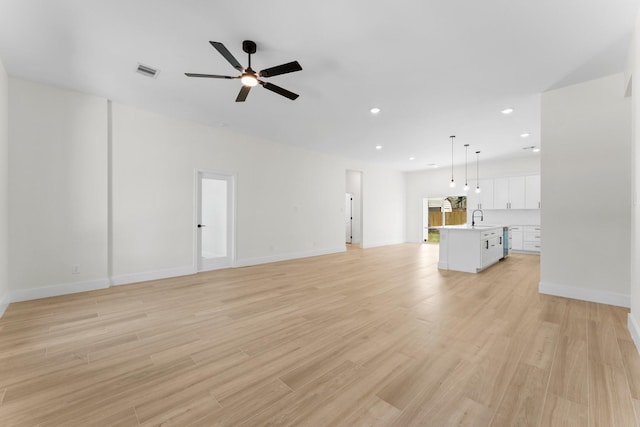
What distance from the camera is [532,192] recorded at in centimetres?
794

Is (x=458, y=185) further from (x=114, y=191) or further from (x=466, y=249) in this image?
(x=114, y=191)

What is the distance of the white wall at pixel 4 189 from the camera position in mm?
3322

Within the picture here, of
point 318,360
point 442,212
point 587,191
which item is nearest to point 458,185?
point 442,212

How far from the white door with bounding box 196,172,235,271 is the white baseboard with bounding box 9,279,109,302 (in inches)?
63.8

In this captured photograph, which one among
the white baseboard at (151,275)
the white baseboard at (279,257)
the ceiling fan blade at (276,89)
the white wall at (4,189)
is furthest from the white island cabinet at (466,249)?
the white wall at (4,189)

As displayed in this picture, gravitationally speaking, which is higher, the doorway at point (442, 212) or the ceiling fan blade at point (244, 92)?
the ceiling fan blade at point (244, 92)

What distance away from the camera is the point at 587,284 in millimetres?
3646

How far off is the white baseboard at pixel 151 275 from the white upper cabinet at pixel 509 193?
9.03m

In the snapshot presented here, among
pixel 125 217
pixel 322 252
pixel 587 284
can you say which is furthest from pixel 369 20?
→ pixel 322 252

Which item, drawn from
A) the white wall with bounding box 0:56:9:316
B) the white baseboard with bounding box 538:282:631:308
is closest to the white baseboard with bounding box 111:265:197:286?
the white wall with bounding box 0:56:9:316

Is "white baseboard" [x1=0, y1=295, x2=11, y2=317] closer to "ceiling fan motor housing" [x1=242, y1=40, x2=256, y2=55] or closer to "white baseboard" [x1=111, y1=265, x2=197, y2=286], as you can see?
"white baseboard" [x1=111, y1=265, x2=197, y2=286]

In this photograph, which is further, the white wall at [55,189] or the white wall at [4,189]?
the white wall at [55,189]

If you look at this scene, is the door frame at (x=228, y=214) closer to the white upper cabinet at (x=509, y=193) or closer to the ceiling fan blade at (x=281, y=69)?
the ceiling fan blade at (x=281, y=69)

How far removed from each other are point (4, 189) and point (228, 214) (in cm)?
327
